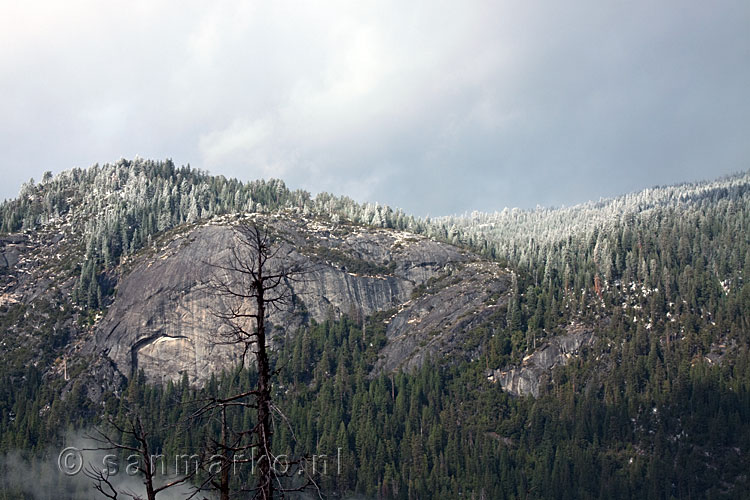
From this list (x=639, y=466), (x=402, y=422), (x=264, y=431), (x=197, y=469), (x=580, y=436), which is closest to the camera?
(x=264, y=431)

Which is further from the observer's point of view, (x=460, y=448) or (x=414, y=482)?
(x=460, y=448)

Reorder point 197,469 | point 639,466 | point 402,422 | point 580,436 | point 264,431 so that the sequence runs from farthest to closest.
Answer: point 402,422 → point 580,436 → point 639,466 → point 197,469 → point 264,431

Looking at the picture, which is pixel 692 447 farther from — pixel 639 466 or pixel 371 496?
pixel 371 496

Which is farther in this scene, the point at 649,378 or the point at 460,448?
the point at 649,378

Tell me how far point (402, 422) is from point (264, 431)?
180031mm

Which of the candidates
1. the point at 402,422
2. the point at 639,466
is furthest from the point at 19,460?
the point at 639,466

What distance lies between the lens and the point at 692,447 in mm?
178625

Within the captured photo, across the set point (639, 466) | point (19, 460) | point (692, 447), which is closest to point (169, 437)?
point (19, 460)

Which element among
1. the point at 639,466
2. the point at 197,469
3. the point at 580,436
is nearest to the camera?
the point at 197,469

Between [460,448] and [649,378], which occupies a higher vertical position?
[649,378]

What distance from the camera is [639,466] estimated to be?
17250 cm

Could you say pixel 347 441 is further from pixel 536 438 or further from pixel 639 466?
pixel 639 466

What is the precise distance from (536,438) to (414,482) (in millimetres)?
31198

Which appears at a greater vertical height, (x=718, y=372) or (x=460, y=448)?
(x=718, y=372)
